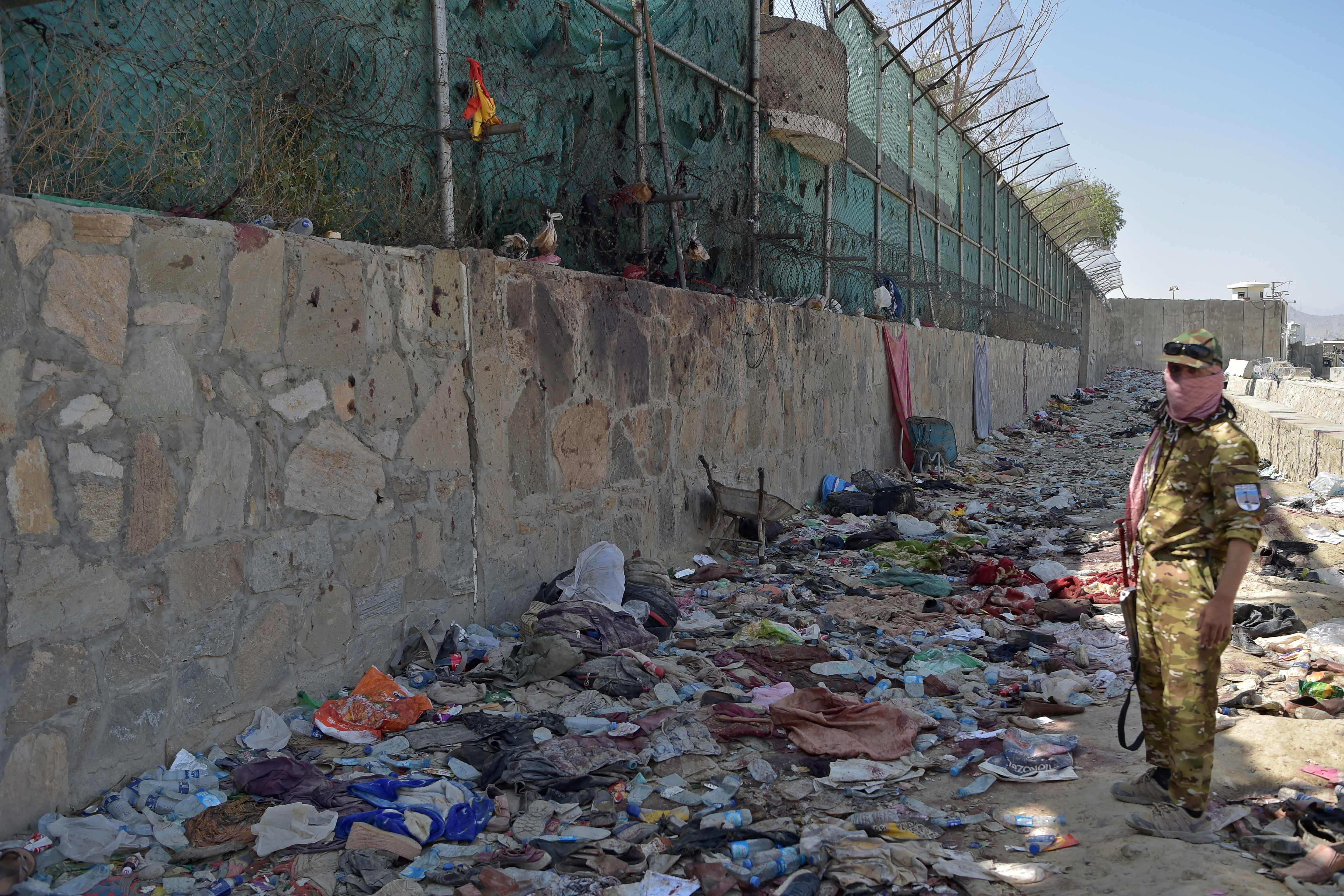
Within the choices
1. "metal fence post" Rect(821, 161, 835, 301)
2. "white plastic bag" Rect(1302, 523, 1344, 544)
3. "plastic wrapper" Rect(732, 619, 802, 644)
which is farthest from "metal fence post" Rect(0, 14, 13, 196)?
"metal fence post" Rect(821, 161, 835, 301)

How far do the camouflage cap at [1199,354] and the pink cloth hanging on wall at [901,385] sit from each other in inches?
344

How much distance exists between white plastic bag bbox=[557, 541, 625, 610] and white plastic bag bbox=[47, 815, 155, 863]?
2.36 metres

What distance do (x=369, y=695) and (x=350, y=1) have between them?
314 centimetres

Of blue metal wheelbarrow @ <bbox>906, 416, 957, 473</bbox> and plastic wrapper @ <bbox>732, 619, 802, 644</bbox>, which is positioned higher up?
blue metal wheelbarrow @ <bbox>906, 416, 957, 473</bbox>

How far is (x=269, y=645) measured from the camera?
11.8 ft

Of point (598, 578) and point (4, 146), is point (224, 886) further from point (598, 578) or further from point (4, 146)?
point (598, 578)

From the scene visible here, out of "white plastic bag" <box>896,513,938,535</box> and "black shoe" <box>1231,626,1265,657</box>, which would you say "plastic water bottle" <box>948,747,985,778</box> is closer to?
"black shoe" <box>1231,626,1265,657</box>

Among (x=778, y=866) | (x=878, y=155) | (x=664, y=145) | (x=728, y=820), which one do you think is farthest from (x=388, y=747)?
(x=878, y=155)

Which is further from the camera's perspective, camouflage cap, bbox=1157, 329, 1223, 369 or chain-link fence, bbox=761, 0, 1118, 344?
chain-link fence, bbox=761, 0, 1118, 344

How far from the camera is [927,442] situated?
1212 centimetres

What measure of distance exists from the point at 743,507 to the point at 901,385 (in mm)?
5673

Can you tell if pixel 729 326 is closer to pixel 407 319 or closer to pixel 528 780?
pixel 407 319

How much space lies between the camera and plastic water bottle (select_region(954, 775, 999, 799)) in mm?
3412

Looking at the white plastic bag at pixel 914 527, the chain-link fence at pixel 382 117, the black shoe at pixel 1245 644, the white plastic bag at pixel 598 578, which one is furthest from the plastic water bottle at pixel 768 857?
the white plastic bag at pixel 914 527
